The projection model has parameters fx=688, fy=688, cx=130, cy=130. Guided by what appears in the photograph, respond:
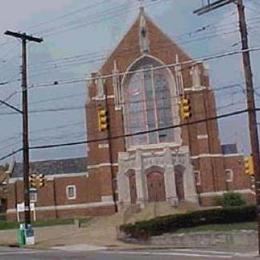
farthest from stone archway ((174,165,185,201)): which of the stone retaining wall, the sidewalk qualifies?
the stone retaining wall

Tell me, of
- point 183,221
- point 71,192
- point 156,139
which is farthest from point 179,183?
point 183,221

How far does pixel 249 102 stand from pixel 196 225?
40.3 ft

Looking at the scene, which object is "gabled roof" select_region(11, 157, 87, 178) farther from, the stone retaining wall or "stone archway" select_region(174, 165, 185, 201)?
the stone retaining wall

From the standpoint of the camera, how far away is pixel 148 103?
7444 cm

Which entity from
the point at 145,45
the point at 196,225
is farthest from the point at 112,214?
the point at 196,225

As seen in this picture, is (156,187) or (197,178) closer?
(156,187)

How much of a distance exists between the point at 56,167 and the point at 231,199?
75.5ft

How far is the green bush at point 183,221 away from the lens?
3684cm

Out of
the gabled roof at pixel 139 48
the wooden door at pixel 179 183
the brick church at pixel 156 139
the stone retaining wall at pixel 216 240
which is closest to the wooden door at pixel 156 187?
the brick church at pixel 156 139

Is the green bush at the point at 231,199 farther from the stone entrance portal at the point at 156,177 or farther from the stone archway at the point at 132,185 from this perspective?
the stone archway at the point at 132,185

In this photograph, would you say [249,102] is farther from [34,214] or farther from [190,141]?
[34,214]

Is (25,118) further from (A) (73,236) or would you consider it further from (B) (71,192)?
(B) (71,192)

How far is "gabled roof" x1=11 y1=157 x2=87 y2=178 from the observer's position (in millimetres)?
81312

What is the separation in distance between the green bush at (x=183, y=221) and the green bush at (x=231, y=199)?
29.7 meters
